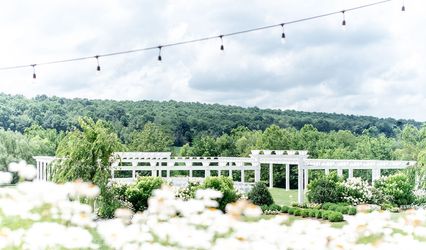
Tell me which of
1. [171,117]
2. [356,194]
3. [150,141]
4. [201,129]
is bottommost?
[356,194]

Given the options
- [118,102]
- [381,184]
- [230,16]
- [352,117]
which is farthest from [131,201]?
[352,117]

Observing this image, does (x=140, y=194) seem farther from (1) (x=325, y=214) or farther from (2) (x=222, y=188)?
(1) (x=325, y=214)

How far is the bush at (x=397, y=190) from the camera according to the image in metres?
18.4

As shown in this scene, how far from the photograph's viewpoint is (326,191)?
57.7 ft

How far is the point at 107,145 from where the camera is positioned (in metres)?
14.1

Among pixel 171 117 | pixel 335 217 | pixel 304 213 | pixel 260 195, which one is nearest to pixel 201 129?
pixel 171 117

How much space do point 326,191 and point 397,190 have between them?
2235mm

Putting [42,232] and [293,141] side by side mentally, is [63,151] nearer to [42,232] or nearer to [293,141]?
[42,232]

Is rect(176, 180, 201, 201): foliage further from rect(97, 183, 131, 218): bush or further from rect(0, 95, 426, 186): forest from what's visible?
rect(0, 95, 426, 186): forest

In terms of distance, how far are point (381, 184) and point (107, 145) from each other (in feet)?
28.3

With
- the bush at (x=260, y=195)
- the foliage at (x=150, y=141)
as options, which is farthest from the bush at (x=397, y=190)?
the foliage at (x=150, y=141)

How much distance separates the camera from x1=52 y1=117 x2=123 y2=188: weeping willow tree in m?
13.8

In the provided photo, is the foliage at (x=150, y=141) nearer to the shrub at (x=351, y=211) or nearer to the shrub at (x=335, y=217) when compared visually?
the shrub at (x=351, y=211)

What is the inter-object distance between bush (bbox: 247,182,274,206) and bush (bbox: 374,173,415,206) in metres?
3.47
